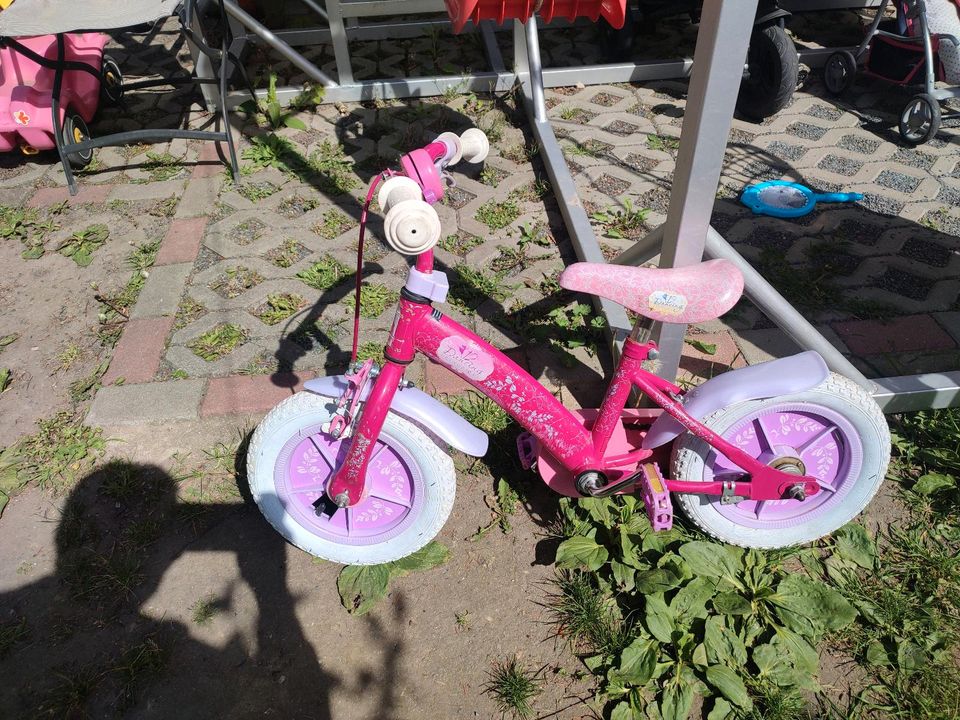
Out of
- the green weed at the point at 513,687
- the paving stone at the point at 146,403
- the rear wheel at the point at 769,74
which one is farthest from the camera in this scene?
the rear wheel at the point at 769,74

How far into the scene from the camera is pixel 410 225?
136 cm

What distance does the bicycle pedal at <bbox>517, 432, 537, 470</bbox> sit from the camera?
2.19 m

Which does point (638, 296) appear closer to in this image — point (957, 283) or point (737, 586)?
point (737, 586)

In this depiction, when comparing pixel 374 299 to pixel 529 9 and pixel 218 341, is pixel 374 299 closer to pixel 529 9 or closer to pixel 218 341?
pixel 218 341

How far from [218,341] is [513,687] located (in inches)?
71.8

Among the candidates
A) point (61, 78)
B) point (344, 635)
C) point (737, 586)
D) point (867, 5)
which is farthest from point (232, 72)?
point (867, 5)

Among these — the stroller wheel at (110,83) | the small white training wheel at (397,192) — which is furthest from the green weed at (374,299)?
the stroller wheel at (110,83)

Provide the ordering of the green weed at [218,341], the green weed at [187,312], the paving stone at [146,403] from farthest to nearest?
the green weed at [187,312], the green weed at [218,341], the paving stone at [146,403]

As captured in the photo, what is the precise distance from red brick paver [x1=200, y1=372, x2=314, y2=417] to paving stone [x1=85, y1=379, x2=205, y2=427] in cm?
6

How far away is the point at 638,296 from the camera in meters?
1.68

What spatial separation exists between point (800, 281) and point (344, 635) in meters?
2.38

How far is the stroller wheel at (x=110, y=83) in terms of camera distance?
4.25 meters

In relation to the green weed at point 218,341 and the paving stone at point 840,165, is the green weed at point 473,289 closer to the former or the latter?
the green weed at point 218,341

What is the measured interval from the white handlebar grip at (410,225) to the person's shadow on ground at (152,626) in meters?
1.27
